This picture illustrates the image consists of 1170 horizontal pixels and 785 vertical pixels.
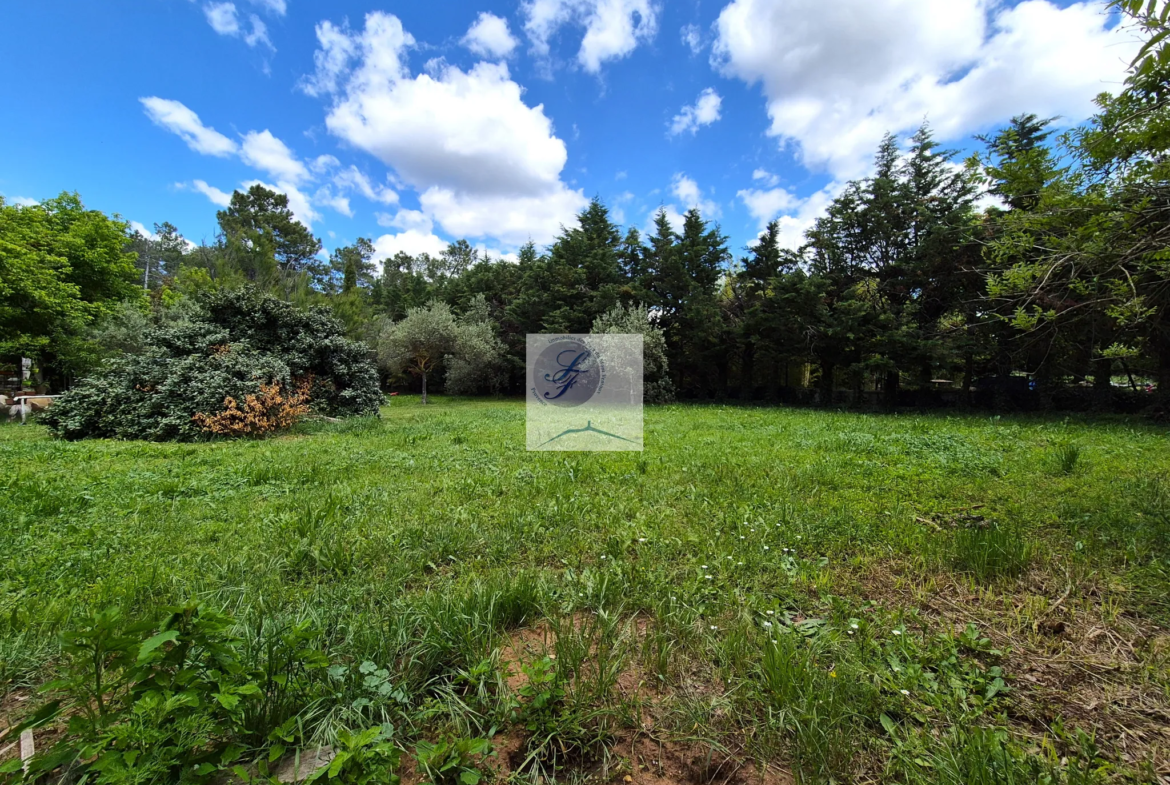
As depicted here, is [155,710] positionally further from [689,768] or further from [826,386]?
[826,386]

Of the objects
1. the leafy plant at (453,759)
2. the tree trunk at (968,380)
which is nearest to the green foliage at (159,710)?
the leafy plant at (453,759)

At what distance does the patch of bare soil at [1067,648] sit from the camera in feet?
4.85

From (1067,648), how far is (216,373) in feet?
34.8

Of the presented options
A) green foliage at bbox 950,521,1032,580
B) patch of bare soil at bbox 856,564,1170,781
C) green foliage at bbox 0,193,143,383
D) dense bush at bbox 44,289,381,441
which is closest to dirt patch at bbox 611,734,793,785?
patch of bare soil at bbox 856,564,1170,781

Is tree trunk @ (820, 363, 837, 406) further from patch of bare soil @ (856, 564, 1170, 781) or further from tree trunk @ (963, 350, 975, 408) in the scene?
patch of bare soil @ (856, 564, 1170, 781)

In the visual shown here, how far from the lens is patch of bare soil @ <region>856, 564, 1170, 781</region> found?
4.85 ft

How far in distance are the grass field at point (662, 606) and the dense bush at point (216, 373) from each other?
9.26ft

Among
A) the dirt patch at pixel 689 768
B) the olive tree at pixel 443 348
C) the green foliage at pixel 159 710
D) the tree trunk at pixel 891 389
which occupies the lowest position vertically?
the dirt patch at pixel 689 768

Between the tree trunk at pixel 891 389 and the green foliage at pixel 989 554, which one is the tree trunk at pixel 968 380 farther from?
the green foliage at pixel 989 554

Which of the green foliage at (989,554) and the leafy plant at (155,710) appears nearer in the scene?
the leafy plant at (155,710)

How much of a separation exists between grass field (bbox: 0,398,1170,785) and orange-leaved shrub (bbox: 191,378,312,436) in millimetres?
2548

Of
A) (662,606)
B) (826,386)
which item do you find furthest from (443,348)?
(662,606)

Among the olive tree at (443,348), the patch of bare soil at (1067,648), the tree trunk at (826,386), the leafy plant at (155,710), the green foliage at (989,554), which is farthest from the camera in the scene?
the olive tree at (443,348)

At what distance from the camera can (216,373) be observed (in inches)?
300
